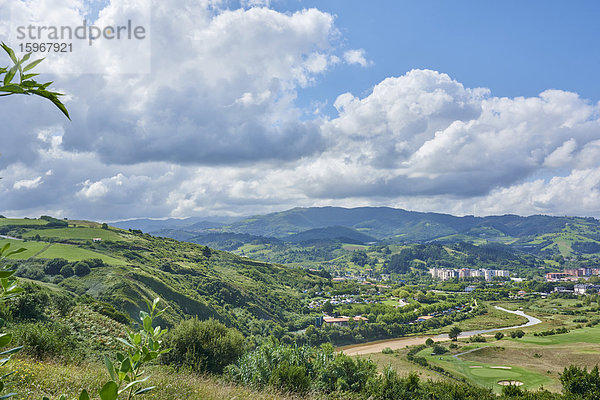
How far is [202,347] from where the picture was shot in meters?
14.4

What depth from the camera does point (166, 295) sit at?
192 ft

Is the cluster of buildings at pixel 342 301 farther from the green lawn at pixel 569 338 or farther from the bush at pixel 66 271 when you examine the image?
the bush at pixel 66 271

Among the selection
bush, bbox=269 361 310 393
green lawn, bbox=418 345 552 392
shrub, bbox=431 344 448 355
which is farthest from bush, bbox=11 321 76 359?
shrub, bbox=431 344 448 355

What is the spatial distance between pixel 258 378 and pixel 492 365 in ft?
200

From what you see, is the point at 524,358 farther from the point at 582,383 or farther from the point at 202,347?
the point at 202,347

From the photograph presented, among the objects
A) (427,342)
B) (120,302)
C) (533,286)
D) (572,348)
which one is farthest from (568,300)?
(120,302)

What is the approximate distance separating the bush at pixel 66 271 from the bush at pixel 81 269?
19.6 inches

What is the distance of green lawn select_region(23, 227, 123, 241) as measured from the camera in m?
87.1

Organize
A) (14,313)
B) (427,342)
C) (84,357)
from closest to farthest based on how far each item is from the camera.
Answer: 1. (84,357)
2. (14,313)
3. (427,342)

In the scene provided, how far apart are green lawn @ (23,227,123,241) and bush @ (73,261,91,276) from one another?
35.3 metres

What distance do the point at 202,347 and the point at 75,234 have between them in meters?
94.3

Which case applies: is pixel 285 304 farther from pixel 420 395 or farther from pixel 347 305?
pixel 420 395

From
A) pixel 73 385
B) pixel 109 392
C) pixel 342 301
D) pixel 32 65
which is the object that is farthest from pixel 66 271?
pixel 342 301

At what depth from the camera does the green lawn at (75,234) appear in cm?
8712
